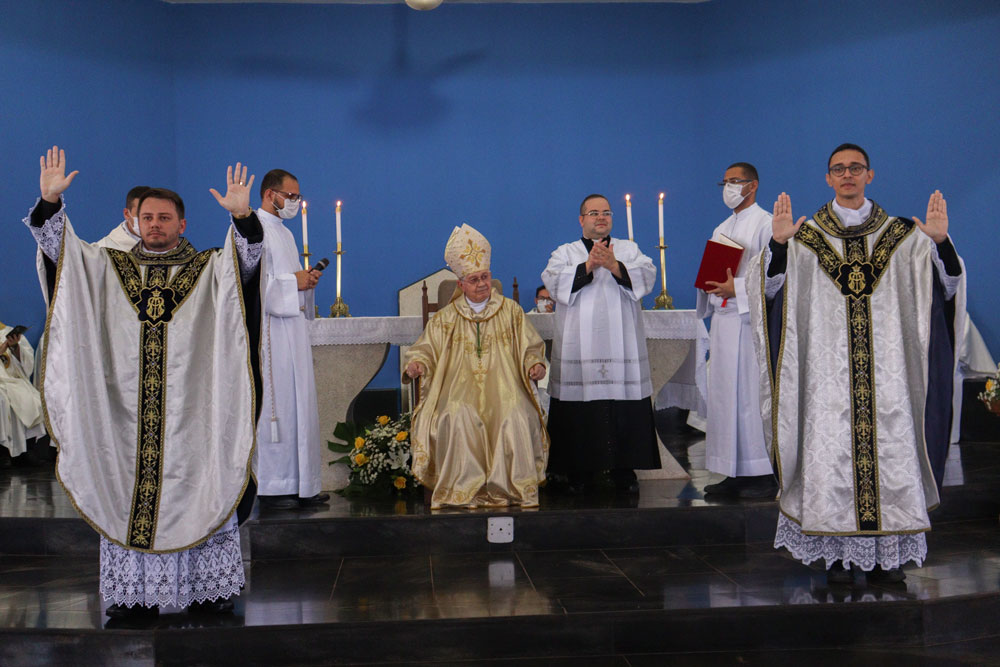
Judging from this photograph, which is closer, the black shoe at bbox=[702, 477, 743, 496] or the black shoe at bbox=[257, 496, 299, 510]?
the black shoe at bbox=[257, 496, 299, 510]

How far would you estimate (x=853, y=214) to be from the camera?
14.3 feet

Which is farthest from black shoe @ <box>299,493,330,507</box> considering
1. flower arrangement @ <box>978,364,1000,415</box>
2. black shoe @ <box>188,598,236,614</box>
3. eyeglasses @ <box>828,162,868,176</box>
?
flower arrangement @ <box>978,364,1000,415</box>

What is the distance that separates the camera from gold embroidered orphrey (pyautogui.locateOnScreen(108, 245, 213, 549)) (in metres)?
3.94

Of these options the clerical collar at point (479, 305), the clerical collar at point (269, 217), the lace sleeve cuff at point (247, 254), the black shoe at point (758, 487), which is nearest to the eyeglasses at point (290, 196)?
the clerical collar at point (269, 217)

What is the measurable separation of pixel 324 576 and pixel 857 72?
699 cm

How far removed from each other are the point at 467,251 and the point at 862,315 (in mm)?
2270

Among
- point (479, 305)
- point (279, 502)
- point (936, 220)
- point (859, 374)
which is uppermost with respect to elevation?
point (936, 220)

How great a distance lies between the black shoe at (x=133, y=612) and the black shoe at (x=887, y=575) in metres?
3.22

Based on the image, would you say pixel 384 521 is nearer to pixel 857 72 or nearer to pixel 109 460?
pixel 109 460

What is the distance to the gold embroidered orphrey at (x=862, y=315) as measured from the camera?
166 inches

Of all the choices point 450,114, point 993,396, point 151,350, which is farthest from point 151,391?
point 450,114

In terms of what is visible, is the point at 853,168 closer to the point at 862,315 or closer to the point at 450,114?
the point at 862,315

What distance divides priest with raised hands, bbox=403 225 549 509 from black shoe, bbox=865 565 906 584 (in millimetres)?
1797

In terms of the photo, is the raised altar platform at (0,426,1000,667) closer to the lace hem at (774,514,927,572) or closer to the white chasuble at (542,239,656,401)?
the lace hem at (774,514,927,572)
